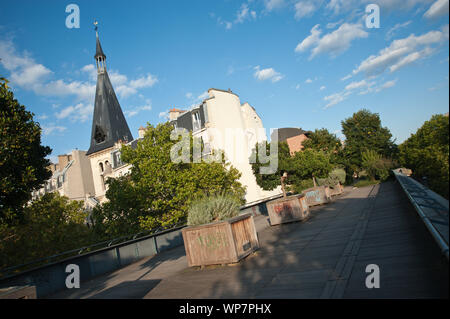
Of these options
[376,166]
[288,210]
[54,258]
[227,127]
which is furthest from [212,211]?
[376,166]

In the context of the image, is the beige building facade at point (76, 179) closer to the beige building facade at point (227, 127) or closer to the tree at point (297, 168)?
the beige building facade at point (227, 127)

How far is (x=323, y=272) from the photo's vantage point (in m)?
6.14

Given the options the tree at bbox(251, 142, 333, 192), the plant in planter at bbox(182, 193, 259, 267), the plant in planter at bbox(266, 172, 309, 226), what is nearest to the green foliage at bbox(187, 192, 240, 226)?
the plant in planter at bbox(182, 193, 259, 267)

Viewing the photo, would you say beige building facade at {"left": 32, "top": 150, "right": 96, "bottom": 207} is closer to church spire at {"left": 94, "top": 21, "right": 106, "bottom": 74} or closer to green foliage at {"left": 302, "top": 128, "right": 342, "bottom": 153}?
church spire at {"left": 94, "top": 21, "right": 106, "bottom": 74}

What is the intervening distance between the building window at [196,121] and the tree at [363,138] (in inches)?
1220

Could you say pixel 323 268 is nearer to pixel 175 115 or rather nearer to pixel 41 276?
pixel 41 276

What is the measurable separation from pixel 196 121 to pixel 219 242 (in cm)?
3036

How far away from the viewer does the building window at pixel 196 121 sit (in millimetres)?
37275

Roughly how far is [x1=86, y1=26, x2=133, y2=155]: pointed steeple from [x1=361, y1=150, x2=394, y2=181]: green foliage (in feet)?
140

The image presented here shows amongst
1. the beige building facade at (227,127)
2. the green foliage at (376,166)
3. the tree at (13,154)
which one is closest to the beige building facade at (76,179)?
the beige building facade at (227,127)

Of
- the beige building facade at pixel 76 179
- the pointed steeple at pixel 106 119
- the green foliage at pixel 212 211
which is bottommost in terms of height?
the green foliage at pixel 212 211

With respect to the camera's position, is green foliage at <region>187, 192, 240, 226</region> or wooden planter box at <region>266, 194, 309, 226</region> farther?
wooden planter box at <region>266, 194, 309, 226</region>

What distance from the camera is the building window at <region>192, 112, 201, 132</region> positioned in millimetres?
37275

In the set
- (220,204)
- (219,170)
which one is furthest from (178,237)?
(220,204)
